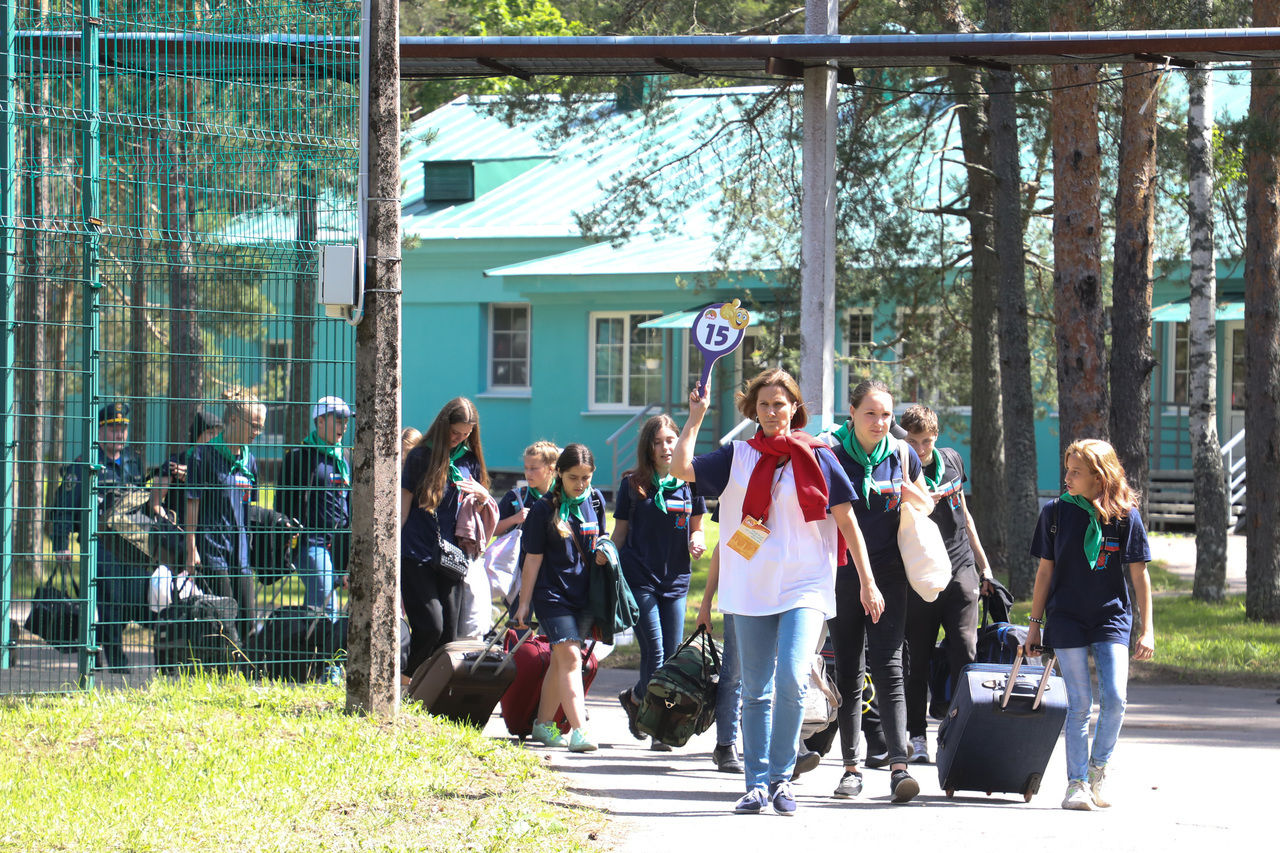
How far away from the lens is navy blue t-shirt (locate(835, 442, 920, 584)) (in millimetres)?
6539

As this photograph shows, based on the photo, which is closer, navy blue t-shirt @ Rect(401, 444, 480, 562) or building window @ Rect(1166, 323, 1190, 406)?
navy blue t-shirt @ Rect(401, 444, 480, 562)

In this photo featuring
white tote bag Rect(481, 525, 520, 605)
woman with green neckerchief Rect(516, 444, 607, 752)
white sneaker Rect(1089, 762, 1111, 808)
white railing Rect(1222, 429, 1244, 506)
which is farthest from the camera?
white railing Rect(1222, 429, 1244, 506)

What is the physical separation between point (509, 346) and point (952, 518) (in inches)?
848

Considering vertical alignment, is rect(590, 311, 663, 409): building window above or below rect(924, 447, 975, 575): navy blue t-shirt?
above

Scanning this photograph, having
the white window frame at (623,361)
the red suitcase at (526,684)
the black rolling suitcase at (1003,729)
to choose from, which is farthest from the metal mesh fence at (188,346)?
the white window frame at (623,361)

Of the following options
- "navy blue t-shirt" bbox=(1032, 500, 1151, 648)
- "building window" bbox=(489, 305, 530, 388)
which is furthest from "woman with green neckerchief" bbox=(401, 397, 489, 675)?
"building window" bbox=(489, 305, 530, 388)

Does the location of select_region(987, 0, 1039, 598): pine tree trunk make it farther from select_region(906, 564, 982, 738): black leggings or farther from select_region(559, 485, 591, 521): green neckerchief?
select_region(559, 485, 591, 521): green neckerchief

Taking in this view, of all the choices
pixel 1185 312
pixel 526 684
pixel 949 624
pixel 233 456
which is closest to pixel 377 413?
pixel 233 456

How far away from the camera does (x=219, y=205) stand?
808 centimetres

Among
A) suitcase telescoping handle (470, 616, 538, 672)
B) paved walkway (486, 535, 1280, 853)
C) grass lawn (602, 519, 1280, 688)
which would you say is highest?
suitcase telescoping handle (470, 616, 538, 672)

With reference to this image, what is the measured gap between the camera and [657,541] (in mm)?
7742

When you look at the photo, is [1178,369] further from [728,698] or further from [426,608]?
[728,698]

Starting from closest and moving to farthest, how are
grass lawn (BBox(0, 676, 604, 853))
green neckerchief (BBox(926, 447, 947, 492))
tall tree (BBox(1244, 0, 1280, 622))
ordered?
grass lawn (BBox(0, 676, 604, 853))
green neckerchief (BBox(926, 447, 947, 492))
tall tree (BBox(1244, 0, 1280, 622))

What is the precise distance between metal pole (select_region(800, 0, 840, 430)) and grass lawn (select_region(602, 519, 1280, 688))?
9.22 ft
